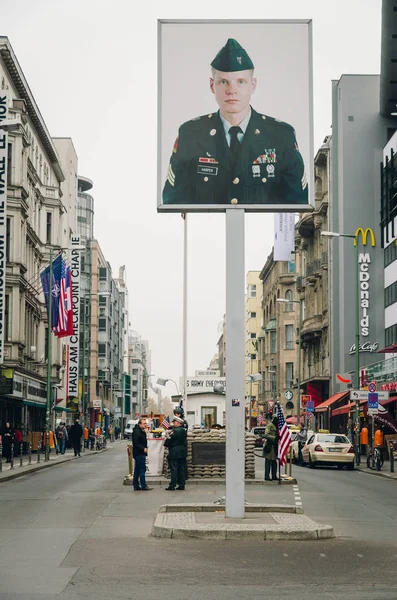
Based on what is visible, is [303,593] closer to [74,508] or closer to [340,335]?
[74,508]

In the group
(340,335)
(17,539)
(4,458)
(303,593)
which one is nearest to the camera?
(303,593)

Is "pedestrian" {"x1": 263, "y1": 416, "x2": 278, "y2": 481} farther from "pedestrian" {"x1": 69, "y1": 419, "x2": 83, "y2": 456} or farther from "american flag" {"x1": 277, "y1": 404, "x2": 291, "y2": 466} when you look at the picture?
"pedestrian" {"x1": 69, "y1": 419, "x2": 83, "y2": 456}

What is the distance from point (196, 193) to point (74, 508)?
7.44m

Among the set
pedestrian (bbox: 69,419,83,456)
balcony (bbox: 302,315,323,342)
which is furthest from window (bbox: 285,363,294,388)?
pedestrian (bbox: 69,419,83,456)

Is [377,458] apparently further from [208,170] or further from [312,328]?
[312,328]

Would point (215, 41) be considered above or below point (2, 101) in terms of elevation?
below

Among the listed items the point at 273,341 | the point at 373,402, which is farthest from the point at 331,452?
the point at 273,341

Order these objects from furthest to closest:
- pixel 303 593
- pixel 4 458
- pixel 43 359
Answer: pixel 43 359 → pixel 4 458 → pixel 303 593

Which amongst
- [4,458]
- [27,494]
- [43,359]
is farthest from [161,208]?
[43,359]

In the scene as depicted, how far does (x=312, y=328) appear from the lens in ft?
254

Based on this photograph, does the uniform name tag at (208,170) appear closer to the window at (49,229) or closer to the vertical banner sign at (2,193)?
the vertical banner sign at (2,193)

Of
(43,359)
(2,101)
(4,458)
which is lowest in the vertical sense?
(4,458)

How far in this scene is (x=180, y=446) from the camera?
2583 cm

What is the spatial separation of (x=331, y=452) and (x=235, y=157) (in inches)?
993
